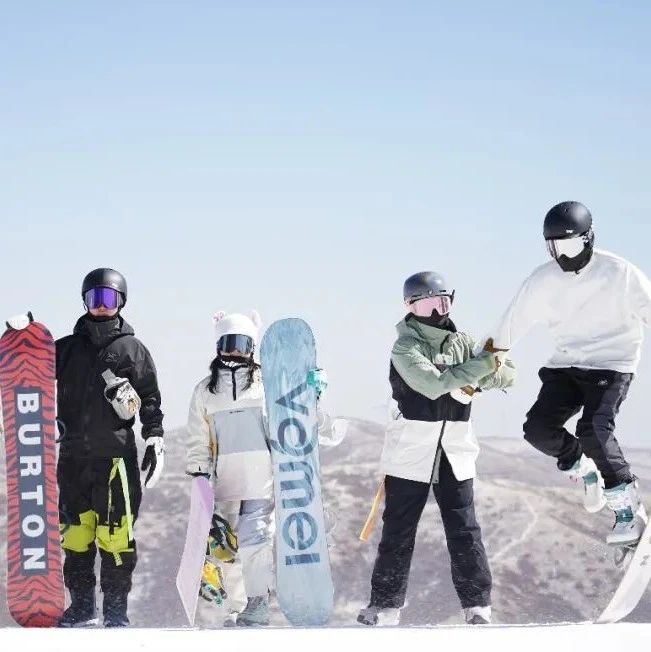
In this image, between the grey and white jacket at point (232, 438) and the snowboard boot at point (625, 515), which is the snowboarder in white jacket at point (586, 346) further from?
the grey and white jacket at point (232, 438)

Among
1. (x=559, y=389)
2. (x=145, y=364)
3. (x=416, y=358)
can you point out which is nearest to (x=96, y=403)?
(x=145, y=364)

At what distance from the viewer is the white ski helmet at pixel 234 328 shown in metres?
6.79

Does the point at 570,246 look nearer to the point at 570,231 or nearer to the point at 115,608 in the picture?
the point at 570,231

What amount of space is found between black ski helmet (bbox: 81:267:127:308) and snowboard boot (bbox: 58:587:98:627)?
76.2 inches

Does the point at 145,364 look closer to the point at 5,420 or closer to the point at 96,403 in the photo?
the point at 96,403

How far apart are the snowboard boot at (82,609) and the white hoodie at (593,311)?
3106 mm

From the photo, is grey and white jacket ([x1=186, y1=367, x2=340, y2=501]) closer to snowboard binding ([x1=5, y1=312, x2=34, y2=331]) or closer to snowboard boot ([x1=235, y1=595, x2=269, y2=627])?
snowboard boot ([x1=235, y1=595, x2=269, y2=627])

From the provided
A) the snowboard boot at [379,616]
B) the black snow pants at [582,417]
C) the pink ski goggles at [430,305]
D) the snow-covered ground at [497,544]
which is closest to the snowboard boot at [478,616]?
the snowboard boot at [379,616]

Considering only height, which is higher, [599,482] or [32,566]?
[599,482]

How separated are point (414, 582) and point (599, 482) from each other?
802 inches

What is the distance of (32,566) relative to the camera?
6375 millimetres

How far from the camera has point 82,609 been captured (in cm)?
669

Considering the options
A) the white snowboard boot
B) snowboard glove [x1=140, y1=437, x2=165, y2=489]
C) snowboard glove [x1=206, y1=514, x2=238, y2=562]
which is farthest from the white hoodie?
snowboard glove [x1=140, y1=437, x2=165, y2=489]

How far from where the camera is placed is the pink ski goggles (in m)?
6.71
